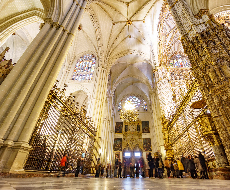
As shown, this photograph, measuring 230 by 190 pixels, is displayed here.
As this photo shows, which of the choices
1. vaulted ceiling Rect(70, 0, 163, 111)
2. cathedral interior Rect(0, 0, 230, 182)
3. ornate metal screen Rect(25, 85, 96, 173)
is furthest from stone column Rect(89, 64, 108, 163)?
ornate metal screen Rect(25, 85, 96, 173)

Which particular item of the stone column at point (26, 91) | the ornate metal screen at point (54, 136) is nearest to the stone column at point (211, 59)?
the stone column at point (26, 91)

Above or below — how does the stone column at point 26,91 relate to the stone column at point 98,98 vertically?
below

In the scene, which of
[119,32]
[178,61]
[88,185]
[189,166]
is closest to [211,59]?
[189,166]

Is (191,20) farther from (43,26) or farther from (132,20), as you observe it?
(132,20)

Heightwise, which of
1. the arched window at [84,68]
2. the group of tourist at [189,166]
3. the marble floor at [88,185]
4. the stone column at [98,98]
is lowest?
the marble floor at [88,185]

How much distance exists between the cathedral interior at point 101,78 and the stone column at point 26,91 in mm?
22

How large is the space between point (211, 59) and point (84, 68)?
41.0 feet

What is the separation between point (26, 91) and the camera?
3619mm

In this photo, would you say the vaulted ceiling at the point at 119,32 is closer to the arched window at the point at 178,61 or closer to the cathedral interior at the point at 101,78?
the cathedral interior at the point at 101,78

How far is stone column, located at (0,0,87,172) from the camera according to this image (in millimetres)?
3064

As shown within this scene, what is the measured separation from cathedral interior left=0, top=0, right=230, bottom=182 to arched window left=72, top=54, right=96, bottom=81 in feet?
0.36

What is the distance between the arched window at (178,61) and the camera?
14.5 metres

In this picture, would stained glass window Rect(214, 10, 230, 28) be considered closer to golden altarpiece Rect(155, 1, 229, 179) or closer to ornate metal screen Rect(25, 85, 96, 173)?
golden altarpiece Rect(155, 1, 229, 179)

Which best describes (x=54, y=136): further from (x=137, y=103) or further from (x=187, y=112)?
(x=137, y=103)
